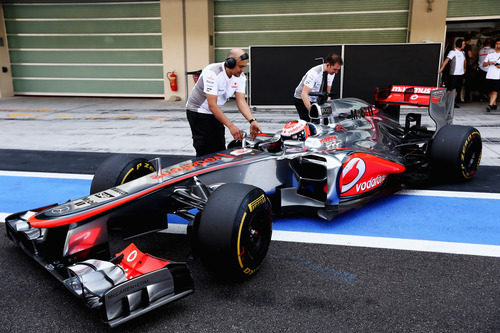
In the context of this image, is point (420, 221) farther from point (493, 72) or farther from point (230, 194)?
point (493, 72)

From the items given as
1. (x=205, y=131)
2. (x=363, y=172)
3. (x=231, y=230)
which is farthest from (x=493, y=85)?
(x=231, y=230)

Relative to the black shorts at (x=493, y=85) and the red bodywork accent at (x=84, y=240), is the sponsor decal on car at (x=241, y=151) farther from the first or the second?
the black shorts at (x=493, y=85)

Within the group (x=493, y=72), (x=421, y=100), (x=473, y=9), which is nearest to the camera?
(x=421, y=100)

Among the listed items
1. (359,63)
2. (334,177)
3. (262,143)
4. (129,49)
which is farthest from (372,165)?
(129,49)

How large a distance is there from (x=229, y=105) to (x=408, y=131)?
901 cm

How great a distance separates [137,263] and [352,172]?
2127 mm

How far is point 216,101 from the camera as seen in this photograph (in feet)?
14.7

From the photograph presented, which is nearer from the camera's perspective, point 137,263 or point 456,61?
point 137,263

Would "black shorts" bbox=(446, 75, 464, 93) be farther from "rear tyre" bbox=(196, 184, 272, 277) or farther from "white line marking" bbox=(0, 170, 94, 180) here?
"rear tyre" bbox=(196, 184, 272, 277)

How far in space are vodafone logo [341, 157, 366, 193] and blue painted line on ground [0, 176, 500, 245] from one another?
1.24 feet

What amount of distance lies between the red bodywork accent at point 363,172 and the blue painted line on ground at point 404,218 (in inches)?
11.3

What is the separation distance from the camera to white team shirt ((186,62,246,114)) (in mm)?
4398

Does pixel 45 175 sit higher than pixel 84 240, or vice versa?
pixel 84 240

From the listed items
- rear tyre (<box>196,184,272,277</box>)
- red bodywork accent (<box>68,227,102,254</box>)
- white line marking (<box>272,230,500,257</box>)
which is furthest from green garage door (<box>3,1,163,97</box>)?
rear tyre (<box>196,184,272,277</box>)
